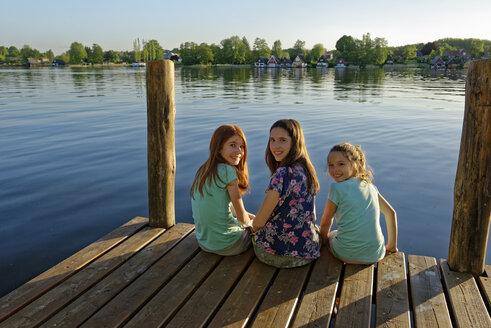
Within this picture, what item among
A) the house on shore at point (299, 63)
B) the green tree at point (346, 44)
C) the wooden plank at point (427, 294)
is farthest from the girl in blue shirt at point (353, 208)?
the green tree at point (346, 44)

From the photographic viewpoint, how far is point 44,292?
3.25 m

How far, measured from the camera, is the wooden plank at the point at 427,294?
9.54 ft

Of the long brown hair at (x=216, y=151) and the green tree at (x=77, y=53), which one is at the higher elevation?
the green tree at (x=77, y=53)

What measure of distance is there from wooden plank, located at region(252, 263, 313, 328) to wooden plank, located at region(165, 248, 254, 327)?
39cm

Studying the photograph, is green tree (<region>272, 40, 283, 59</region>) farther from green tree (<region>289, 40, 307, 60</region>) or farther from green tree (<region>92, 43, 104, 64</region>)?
green tree (<region>92, 43, 104, 64</region>)

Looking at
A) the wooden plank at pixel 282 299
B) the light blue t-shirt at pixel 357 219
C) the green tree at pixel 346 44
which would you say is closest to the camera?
the wooden plank at pixel 282 299

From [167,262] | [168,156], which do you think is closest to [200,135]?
[168,156]

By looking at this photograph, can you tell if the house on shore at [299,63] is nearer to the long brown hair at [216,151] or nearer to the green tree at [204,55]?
the green tree at [204,55]

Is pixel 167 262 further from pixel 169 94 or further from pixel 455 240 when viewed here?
pixel 455 240

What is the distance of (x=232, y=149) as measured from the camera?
3.59m

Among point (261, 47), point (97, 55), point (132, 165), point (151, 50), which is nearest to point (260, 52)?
point (261, 47)

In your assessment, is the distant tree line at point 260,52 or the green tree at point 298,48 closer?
the distant tree line at point 260,52

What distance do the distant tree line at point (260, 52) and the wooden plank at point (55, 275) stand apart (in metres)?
135

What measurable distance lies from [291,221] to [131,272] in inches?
68.0
